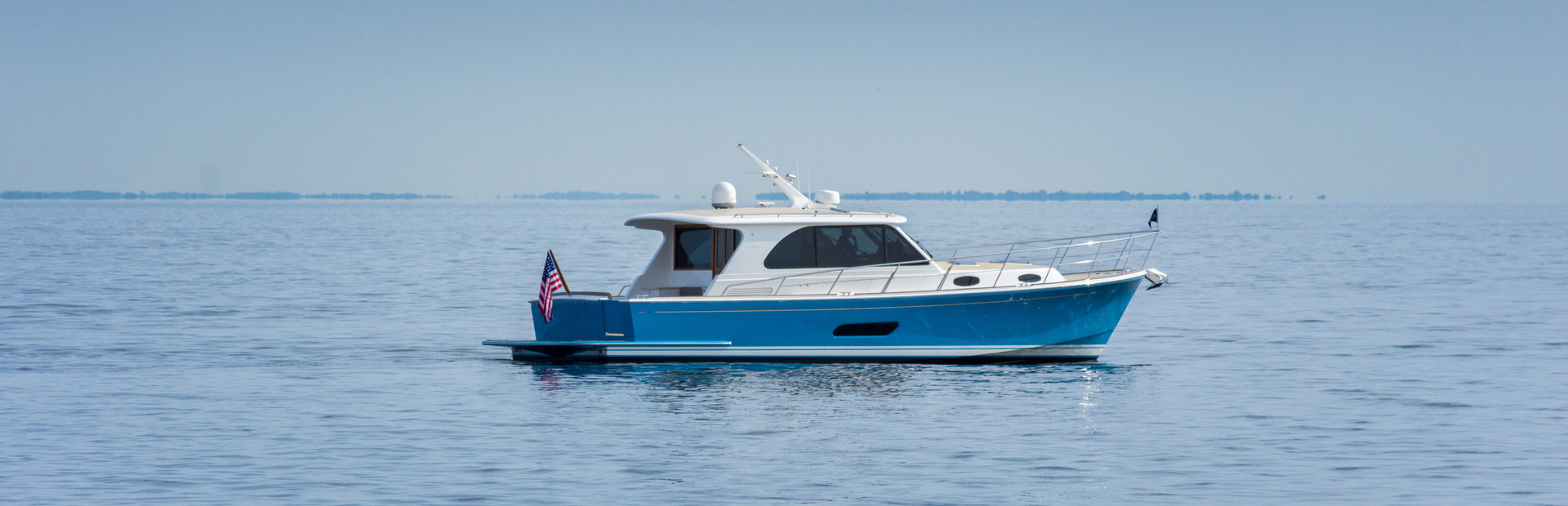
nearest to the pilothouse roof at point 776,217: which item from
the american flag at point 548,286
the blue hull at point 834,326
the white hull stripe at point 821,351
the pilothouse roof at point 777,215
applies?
the pilothouse roof at point 777,215

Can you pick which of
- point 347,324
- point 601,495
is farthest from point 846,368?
point 347,324

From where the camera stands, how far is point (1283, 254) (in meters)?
56.4

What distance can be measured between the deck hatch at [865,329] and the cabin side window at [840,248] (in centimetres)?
89

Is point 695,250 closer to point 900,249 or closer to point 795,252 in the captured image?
point 795,252

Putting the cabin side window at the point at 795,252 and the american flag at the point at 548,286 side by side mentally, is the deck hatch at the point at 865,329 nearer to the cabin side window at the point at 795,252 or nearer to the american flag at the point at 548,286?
the cabin side window at the point at 795,252

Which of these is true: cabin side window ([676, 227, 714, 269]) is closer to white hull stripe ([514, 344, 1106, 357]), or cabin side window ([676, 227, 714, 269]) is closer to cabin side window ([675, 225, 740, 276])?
cabin side window ([675, 225, 740, 276])

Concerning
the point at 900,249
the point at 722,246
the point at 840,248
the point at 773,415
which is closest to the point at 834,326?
the point at 840,248

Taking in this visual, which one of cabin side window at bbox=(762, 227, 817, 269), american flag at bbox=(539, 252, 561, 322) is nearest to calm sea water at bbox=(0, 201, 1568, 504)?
american flag at bbox=(539, 252, 561, 322)

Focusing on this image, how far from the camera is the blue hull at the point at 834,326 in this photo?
18.0 metres

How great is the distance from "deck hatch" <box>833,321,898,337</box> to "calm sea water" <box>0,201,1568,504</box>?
1.49 ft

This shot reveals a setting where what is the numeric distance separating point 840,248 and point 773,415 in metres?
4.00

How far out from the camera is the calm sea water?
1198 cm

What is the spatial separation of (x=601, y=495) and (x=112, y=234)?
272ft

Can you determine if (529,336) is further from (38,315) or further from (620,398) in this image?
(38,315)
